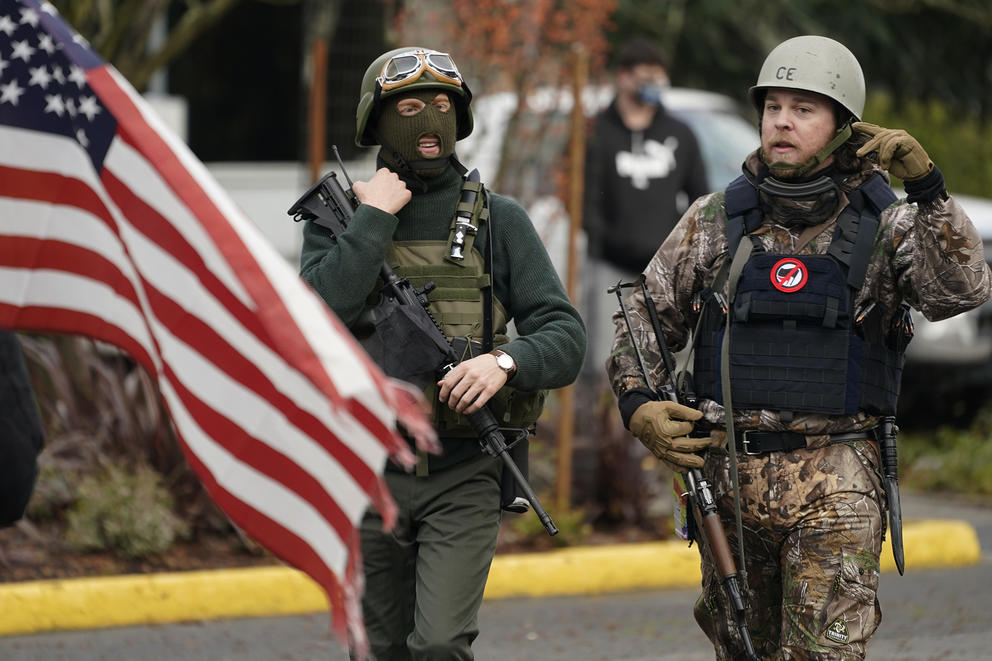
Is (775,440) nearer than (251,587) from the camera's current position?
Yes

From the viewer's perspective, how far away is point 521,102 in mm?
9523

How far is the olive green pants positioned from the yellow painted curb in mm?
2706

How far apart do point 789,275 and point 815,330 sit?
176mm

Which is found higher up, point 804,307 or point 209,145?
point 804,307

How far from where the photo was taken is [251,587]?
7.39m

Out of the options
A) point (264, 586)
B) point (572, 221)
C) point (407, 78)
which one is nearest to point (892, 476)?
point (407, 78)

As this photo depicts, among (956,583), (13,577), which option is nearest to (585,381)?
(956,583)

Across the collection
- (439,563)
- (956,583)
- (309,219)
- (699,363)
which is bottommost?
(956,583)

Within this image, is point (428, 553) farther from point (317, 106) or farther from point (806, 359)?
point (317, 106)

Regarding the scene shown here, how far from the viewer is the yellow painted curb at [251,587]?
7.03 m

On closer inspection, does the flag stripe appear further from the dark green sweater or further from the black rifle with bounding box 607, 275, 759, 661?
the black rifle with bounding box 607, 275, 759, 661

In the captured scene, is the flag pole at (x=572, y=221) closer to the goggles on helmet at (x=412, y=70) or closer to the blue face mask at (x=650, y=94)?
the blue face mask at (x=650, y=94)

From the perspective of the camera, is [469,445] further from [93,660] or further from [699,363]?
[93,660]

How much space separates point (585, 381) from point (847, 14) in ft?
38.4
